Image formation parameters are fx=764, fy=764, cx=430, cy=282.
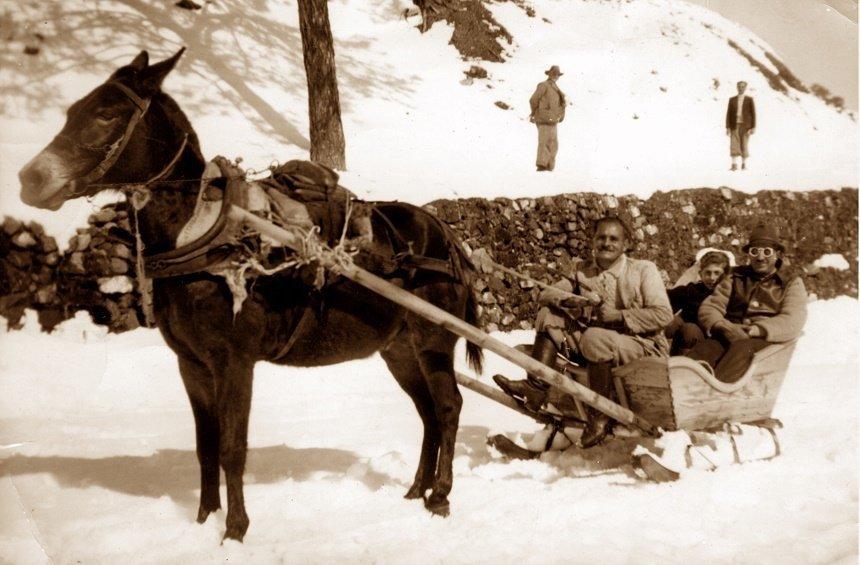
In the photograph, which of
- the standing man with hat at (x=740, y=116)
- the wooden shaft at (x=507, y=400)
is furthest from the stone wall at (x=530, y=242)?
the wooden shaft at (x=507, y=400)

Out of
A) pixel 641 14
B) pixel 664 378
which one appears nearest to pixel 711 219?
pixel 641 14

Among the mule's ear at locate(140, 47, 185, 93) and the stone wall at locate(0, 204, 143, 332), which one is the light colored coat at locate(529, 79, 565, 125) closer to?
the mule's ear at locate(140, 47, 185, 93)

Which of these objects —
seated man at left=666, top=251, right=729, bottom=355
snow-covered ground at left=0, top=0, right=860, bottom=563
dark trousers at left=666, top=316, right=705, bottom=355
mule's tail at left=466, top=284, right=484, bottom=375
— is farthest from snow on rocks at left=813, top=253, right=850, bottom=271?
mule's tail at left=466, top=284, right=484, bottom=375

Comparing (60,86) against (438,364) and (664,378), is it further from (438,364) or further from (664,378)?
(664,378)

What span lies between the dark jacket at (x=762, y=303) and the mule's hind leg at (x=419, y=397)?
5.67 feet

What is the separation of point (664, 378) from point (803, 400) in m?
1.99

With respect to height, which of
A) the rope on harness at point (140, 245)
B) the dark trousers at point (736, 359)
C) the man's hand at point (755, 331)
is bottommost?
the dark trousers at point (736, 359)

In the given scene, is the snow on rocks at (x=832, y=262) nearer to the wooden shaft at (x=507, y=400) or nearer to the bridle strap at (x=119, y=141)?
the wooden shaft at (x=507, y=400)

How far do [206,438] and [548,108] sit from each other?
7.52ft

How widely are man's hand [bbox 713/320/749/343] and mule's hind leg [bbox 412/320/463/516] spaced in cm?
157

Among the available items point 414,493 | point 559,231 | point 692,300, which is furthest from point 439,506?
point 559,231

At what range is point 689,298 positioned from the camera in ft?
15.9

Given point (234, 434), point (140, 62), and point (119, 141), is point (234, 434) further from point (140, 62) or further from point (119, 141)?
point (140, 62)

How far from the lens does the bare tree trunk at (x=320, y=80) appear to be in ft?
11.8
